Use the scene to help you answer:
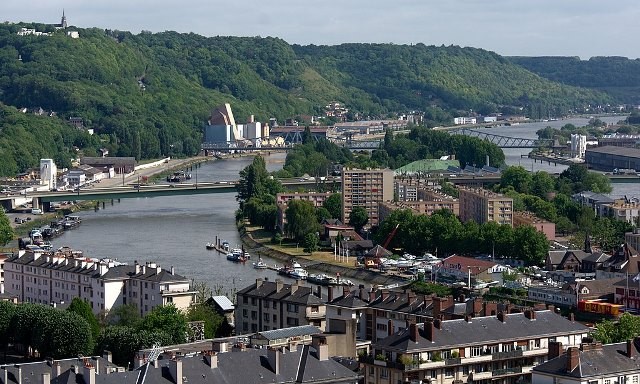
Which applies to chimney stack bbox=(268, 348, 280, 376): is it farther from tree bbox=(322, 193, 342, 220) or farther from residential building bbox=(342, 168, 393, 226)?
tree bbox=(322, 193, 342, 220)

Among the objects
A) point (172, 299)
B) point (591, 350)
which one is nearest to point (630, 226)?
point (172, 299)

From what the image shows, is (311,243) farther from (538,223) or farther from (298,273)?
(538,223)

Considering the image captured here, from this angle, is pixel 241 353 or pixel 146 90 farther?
pixel 146 90

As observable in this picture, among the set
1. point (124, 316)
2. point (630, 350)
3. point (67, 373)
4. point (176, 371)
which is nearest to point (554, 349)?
point (630, 350)

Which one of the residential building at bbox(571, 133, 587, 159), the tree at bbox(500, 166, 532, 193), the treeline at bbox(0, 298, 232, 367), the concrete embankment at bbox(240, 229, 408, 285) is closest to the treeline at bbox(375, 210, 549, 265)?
the concrete embankment at bbox(240, 229, 408, 285)

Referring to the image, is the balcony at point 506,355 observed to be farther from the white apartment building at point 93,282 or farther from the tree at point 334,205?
the tree at point 334,205

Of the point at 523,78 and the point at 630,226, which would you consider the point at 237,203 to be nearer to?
the point at 630,226
